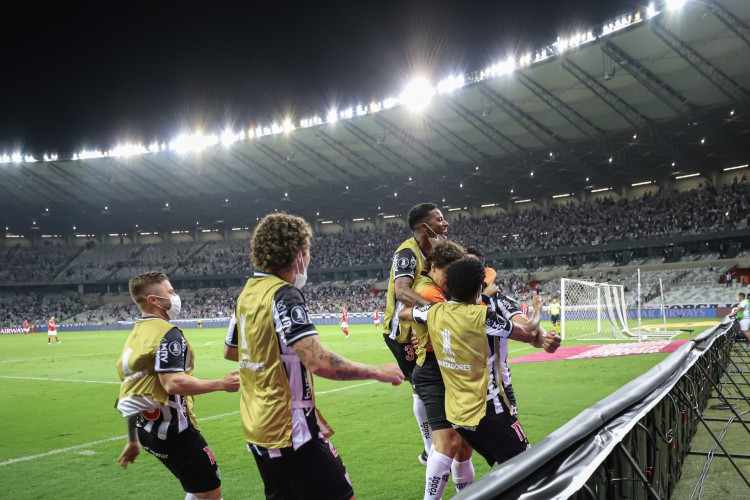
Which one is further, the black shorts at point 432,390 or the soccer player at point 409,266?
the soccer player at point 409,266

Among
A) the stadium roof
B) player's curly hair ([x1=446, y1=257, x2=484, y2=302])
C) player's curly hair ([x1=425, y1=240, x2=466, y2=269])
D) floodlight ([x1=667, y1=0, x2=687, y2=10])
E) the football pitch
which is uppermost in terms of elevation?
floodlight ([x1=667, y1=0, x2=687, y2=10])

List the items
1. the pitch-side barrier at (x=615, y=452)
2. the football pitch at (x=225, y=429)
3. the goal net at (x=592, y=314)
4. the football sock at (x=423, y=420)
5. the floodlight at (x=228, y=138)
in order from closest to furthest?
the pitch-side barrier at (x=615, y=452)
the football sock at (x=423, y=420)
the football pitch at (x=225, y=429)
the goal net at (x=592, y=314)
the floodlight at (x=228, y=138)

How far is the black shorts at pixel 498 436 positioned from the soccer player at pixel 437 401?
1.51 ft

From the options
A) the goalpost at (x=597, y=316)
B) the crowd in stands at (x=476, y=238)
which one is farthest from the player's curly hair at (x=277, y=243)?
the crowd in stands at (x=476, y=238)

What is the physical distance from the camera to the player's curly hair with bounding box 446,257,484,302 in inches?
155

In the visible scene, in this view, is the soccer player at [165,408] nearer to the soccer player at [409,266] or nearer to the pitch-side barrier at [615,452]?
the soccer player at [409,266]

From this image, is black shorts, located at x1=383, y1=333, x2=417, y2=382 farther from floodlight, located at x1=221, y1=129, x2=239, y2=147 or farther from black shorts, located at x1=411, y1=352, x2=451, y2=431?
floodlight, located at x1=221, y1=129, x2=239, y2=147

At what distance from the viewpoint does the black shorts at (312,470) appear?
9.64ft

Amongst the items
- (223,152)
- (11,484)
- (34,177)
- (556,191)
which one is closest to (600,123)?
(556,191)

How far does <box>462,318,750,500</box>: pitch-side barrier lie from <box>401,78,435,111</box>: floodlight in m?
35.0

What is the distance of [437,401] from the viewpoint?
4516 mm

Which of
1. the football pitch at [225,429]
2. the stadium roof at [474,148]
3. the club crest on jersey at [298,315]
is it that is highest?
the stadium roof at [474,148]

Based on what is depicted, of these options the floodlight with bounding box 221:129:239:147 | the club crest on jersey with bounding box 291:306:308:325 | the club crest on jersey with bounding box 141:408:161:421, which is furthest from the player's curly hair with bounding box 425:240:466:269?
the floodlight with bounding box 221:129:239:147

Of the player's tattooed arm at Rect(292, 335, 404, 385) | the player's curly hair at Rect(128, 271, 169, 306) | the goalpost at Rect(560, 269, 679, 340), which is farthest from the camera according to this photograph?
the goalpost at Rect(560, 269, 679, 340)
